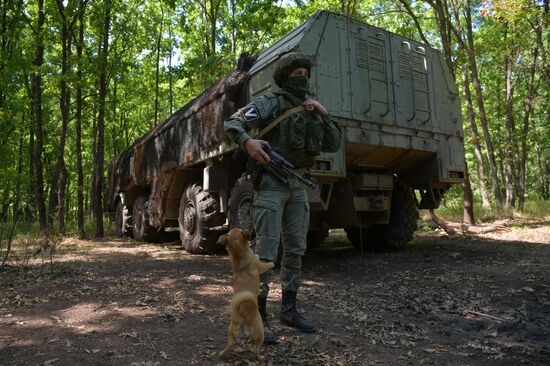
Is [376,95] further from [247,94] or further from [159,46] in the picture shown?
[159,46]

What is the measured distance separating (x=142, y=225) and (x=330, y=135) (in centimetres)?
796

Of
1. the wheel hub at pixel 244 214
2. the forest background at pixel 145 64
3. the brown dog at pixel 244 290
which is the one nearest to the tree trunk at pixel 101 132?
the forest background at pixel 145 64

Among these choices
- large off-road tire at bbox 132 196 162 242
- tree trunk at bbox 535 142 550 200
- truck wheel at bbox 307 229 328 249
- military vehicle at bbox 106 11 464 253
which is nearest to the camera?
Result: military vehicle at bbox 106 11 464 253

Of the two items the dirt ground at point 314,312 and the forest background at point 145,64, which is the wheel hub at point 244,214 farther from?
the forest background at point 145,64

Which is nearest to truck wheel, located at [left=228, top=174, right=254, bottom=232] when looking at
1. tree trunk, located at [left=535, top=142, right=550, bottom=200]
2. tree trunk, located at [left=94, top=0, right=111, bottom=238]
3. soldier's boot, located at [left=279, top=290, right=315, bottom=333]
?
soldier's boot, located at [left=279, top=290, right=315, bottom=333]

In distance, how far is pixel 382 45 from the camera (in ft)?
20.5

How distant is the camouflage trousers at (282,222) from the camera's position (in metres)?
3.18

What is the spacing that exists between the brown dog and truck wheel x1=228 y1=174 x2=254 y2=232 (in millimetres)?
2977

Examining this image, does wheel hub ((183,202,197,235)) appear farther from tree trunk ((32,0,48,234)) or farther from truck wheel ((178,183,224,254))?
tree trunk ((32,0,48,234))

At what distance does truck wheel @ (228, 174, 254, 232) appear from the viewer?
589cm

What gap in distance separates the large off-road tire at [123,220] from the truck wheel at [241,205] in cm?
645

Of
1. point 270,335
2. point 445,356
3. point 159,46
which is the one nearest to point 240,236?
point 270,335

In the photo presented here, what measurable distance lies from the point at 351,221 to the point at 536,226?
619cm

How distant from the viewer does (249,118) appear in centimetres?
331
